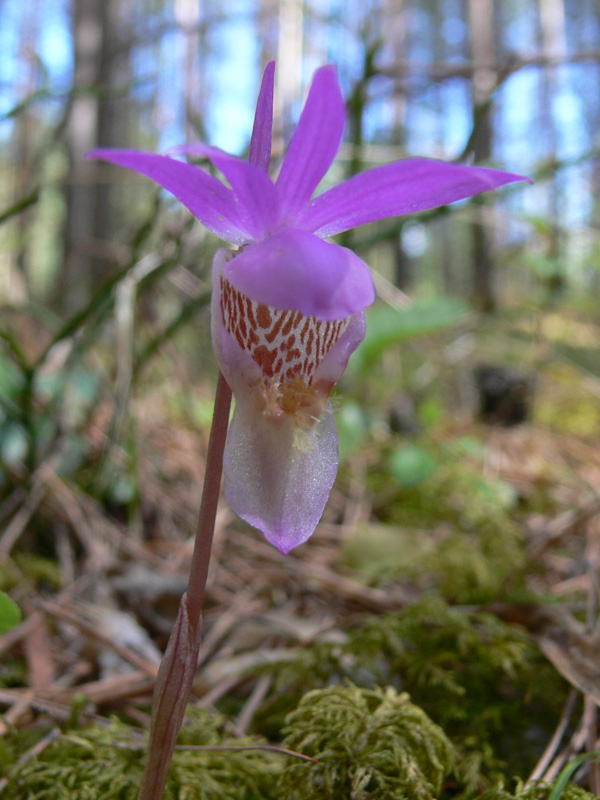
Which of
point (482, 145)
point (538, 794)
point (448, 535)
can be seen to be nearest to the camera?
point (538, 794)

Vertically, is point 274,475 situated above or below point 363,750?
above

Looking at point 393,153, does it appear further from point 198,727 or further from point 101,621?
point 198,727

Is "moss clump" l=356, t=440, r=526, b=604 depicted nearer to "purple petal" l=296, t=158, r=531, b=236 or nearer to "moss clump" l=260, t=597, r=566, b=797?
"moss clump" l=260, t=597, r=566, b=797

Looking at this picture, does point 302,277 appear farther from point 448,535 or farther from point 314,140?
point 448,535

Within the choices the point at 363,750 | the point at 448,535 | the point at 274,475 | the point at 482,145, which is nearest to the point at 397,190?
the point at 274,475

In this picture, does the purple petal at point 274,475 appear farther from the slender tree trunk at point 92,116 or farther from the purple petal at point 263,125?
the slender tree trunk at point 92,116

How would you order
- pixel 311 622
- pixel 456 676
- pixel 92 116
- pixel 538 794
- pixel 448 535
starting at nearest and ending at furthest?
pixel 538 794 → pixel 456 676 → pixel 311 622 → pixel 448 535 → pixel 92 116

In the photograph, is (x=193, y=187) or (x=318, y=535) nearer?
(x=193, y=187)

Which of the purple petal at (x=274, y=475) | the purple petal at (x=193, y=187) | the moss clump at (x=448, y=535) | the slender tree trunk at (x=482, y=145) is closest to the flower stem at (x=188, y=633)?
the purple petal at (x=274, y=475)

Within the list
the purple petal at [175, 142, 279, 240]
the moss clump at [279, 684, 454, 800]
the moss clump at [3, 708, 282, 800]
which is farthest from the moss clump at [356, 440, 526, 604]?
the purple petal at [175, 142, 279, 240]
